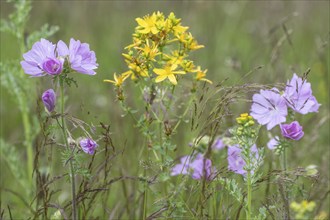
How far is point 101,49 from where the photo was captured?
18.9 ft

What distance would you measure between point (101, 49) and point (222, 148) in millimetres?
3494

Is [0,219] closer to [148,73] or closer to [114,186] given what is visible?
[148,73]

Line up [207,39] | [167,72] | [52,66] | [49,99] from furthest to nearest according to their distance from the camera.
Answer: [207,39]
[167,72]
[49,99]
[52,66]

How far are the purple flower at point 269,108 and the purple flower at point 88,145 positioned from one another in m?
0.50

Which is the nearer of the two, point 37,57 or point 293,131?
point 37,57

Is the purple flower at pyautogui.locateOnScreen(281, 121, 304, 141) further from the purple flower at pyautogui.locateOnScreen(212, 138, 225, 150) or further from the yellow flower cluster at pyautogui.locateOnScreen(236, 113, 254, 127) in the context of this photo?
the purple flower at pyautogui.locateOnScreen(212, 138, 225, 150)

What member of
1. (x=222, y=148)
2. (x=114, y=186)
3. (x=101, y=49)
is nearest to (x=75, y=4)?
(x=101, y=49)

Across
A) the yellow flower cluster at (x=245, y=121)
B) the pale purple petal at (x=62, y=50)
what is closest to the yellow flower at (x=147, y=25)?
the pale purple petal at (x=62, y=50)

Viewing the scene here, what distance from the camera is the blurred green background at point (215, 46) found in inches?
124

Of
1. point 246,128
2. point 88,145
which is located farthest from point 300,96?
point 88,145

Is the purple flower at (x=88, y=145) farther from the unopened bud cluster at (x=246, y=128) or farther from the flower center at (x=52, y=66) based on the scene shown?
the unopened bud cluster at (x=246, y=128)

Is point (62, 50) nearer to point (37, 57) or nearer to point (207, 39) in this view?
point (37, 57)

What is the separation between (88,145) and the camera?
1717 mm

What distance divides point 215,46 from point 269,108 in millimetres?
2979
